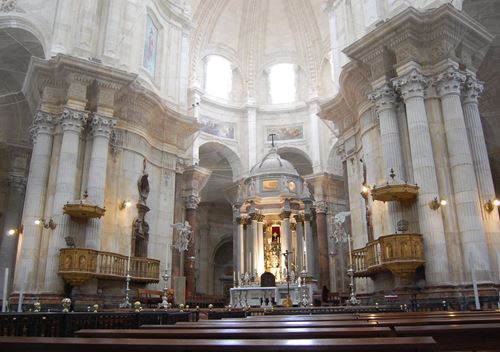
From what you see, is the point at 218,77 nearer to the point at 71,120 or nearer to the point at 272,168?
the point at 272,168

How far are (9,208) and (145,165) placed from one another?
24.8 feet

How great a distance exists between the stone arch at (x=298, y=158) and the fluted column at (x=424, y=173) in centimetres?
1566

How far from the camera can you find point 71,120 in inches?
604

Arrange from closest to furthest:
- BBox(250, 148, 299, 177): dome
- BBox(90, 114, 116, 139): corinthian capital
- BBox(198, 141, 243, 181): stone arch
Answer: BBox(90, 114, 116, 139): corinthian capital, BBox(250, 148, 299, 177): dome, BBox(198, 141, 243, 181): stone arch

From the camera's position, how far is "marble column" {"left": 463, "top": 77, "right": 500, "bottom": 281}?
12656mm

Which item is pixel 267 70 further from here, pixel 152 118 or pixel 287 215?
pixel 152 118

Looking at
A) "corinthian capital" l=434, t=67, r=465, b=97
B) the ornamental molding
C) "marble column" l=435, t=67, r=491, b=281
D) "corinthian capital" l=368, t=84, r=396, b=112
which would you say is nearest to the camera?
"marble column" l=435, t=67, r=491, b=281

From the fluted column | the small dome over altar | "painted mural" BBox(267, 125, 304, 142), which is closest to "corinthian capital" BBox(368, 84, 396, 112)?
the fluted column

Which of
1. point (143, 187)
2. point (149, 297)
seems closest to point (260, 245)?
point (143, 187)

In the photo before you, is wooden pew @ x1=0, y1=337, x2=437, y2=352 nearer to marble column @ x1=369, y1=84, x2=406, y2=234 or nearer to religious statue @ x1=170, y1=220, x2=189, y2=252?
marble column @ x1=369, y1=84, x2=406, y2=234

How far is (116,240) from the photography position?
1611 centimetres

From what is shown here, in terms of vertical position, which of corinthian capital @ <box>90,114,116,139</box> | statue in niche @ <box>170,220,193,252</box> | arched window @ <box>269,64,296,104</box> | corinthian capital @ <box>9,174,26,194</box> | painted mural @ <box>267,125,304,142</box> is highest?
arched window @ <box>269,64,296,104</box>

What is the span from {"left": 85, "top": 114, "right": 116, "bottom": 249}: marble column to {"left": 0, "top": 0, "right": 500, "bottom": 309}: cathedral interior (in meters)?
0.05

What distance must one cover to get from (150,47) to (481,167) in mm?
14499
